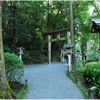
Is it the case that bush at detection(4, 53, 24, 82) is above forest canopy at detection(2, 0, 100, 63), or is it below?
below

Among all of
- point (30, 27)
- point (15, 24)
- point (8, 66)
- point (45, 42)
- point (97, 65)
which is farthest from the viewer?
point (45, 42)

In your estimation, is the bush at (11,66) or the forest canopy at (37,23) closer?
the bush at (11,66)

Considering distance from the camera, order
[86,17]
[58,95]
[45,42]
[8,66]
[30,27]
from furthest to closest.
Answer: [86,17]
[45,42]
[30,27]
[8,66]
[58,95]

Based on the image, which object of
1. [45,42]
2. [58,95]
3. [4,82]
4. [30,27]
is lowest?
[58,95]

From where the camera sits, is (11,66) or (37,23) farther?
(37,23)

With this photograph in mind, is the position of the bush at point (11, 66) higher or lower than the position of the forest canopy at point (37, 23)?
lower

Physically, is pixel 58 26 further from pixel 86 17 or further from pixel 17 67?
pixel 17 67

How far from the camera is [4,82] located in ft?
16.7

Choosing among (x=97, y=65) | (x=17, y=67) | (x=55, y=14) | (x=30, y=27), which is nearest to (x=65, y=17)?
(x=55, y=14)

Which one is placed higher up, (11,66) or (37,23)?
(37,23)

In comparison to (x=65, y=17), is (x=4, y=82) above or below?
below

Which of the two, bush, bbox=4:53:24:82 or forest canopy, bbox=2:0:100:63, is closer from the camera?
bush, bbox=4:53:24:82

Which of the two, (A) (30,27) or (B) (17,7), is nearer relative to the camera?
(B) (17,7)

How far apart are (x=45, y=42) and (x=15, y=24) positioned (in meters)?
5.37
